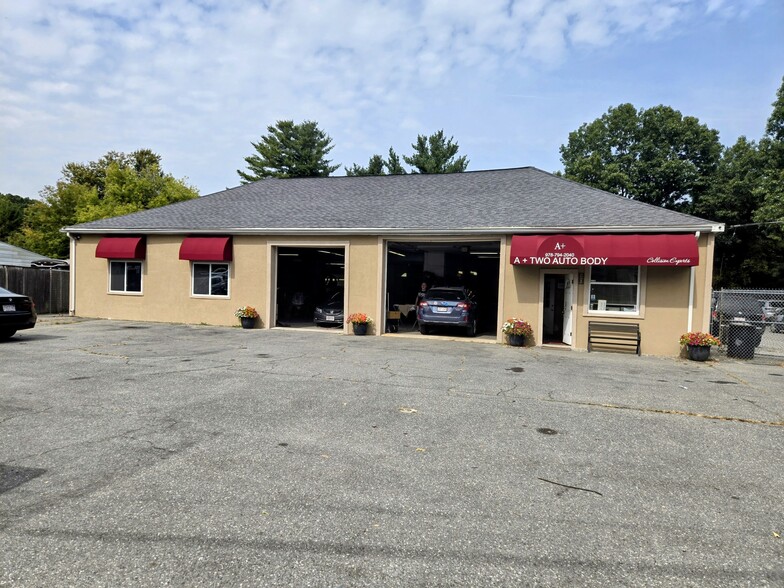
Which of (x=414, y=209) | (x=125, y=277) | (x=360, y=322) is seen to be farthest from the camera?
(x=125, y=277)

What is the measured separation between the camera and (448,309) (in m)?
14.8

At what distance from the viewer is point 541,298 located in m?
13.7

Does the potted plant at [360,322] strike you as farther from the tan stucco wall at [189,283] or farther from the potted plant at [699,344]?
the potted plant at [699,344]

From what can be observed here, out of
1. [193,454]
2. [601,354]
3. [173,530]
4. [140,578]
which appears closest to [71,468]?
[193,454]

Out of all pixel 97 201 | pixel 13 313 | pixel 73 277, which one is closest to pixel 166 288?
pixel 73 277

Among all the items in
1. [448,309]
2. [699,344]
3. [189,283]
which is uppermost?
[189,283]

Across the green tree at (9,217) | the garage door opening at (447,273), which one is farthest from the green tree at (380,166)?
the green tree at (9,217)

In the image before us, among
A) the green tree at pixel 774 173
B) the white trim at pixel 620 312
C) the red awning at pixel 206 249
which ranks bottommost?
the white trim at pixel 620 312

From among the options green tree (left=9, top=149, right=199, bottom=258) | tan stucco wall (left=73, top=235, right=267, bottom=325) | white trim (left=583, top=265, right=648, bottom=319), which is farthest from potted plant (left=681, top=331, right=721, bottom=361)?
green tree (left=9, top=149, right=199, bottom=258)

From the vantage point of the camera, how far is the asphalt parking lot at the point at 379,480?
2.77 meters

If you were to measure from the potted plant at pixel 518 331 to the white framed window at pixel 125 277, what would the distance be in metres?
13.3

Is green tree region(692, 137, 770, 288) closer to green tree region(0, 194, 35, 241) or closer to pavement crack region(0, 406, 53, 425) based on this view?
pavement crack region(0, 406, 53, 425)

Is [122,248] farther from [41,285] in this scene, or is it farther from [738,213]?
[738,213]

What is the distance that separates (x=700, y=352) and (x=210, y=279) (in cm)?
1513
